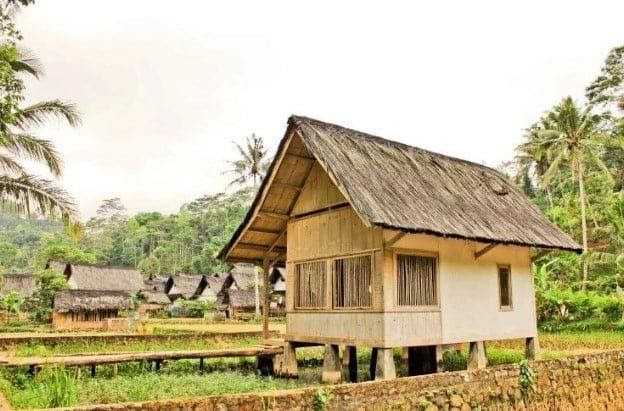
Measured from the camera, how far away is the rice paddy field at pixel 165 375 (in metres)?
9.17

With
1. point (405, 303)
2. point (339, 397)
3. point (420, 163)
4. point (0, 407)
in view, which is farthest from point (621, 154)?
point (0, 407)

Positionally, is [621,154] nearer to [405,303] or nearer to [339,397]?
[405,303]

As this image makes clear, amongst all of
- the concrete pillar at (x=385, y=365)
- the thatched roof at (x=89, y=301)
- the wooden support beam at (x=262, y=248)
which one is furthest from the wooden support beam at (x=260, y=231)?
the thatched roof at (x=89, y=301)

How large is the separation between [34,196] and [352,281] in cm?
826

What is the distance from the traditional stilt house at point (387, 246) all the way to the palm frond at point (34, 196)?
411cm

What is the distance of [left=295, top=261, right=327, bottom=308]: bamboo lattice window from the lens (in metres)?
12.9

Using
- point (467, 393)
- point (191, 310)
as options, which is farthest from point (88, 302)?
point (467, 393)

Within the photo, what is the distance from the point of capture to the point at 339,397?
8102 millimetres

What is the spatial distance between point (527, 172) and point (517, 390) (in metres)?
41.2

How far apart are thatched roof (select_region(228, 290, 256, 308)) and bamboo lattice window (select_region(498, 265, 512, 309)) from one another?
123 ft

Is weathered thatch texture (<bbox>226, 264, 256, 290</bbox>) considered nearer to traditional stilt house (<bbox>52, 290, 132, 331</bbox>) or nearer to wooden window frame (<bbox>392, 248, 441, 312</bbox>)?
traditional stilt house (<bbox>52, 290, 132, 331</bbox>)

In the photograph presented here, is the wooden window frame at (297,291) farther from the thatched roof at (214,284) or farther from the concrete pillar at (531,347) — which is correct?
the thatched roof at (214,284)

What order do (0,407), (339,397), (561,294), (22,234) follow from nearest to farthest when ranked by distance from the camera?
1. (0,407)
2. (339,397)
3. (561,294)
4. (22,234)

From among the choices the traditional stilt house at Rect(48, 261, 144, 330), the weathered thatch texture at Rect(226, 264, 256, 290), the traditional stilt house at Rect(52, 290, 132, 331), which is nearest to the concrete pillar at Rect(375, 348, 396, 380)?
the traditional stilt house at Rect(52, 290, 132, 331)
